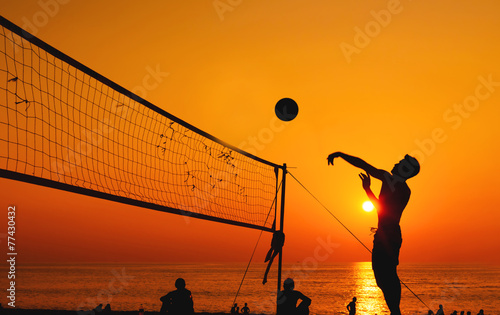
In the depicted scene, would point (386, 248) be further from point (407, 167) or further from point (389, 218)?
point (407, 167)

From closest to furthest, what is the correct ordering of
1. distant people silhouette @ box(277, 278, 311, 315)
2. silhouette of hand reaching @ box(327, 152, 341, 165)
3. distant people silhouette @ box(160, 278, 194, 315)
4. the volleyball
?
silhouette of hand reaching @ box(327, 152, 341, 165) → distant people silhouette @ box(277, 278, 311, 315) → distant people silhouette @ box(160, 278, 194, 315) → the volleyball

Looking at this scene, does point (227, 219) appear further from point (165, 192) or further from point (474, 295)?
point (474, 295)

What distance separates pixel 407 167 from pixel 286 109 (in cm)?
706

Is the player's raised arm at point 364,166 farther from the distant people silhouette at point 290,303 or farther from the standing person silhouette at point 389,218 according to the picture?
the distant people silhouette at point 290,303

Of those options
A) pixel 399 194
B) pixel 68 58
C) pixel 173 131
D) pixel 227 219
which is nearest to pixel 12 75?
pixel 68 58

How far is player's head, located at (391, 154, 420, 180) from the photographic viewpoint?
5.04m

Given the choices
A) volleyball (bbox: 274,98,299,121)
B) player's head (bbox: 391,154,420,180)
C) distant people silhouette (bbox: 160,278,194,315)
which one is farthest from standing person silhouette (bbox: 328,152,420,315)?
volleyball (bbox: 274,98,299,121)

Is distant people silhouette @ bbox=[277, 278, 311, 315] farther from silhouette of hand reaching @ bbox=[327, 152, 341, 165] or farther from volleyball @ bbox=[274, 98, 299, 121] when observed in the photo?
volleyball @ bbox=[274, 98, 299, 121]

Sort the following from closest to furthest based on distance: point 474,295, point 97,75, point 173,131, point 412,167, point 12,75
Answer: point 412,167, point 12,75, point 97,75, point 173,131, point 474,295

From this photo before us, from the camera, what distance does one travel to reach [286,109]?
11984mm

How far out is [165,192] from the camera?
→ 10828 mm

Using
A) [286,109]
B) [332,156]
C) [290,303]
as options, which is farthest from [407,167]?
[286,109]

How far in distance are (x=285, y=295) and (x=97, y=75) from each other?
3.85 meters

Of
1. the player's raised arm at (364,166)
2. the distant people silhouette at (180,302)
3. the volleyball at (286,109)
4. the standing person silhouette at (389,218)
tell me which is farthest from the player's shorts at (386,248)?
the volleyball at (286,109)
